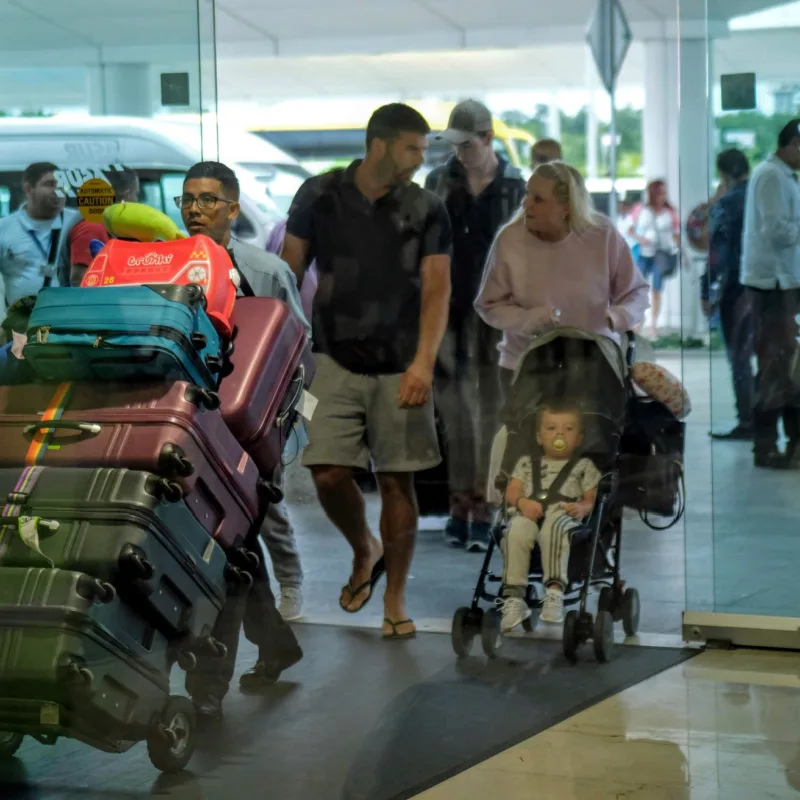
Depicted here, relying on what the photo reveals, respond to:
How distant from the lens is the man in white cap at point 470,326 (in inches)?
149

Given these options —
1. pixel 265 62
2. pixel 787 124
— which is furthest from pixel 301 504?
pixel 787 124

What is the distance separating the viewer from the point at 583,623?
401cm

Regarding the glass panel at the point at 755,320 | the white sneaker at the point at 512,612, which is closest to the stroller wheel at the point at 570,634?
the white sneaker at the point at 512,612

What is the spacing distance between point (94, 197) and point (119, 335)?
0.65 m

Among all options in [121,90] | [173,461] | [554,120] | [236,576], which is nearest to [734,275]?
[554,120]

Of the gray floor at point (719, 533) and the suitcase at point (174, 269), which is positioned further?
the gray floor at point (719, 533)

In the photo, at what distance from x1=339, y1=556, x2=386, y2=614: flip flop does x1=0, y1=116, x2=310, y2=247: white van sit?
0.98 meters

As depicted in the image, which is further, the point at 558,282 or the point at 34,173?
the point at 558,282

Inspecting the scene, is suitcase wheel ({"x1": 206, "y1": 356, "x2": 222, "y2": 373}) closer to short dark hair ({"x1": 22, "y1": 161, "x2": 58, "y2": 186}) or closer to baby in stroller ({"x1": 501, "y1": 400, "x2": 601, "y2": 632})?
short dark hair ({"x1": 22, "y1": 161, "x2": 58, "y2": 186})

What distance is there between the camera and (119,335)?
280 cm

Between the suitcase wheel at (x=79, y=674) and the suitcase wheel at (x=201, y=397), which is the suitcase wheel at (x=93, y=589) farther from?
the suitcase wheel at (x=201, y=397)

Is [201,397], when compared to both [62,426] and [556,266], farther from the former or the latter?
[556,266]

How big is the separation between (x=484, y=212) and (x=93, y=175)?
1.01 m

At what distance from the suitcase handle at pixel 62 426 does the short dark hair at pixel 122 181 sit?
2.32ft
